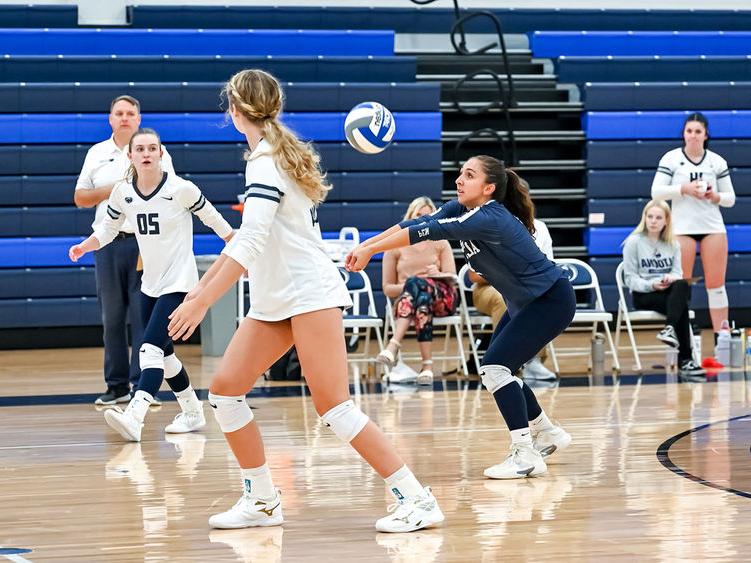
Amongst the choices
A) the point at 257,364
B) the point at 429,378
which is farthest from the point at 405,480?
the point at 429,378

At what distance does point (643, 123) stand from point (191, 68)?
14.8 feet

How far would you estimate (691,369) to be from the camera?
8.64 metres

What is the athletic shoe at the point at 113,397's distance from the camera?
7359 millimetres

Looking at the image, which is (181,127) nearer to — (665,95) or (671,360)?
(665,95)

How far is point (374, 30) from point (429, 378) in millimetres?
5330

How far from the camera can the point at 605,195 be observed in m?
12.1

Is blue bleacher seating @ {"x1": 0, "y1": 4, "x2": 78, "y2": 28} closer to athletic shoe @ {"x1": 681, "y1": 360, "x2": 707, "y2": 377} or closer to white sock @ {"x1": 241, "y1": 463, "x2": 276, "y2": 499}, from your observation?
athletic shoe @ {"x1": 681, "y1": 360, "x2": 707, "y2": 377}

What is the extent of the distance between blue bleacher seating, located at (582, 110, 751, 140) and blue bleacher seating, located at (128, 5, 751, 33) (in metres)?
1.44

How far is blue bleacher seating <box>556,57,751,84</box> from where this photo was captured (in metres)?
12.4

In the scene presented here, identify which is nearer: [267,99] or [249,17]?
[267,99]

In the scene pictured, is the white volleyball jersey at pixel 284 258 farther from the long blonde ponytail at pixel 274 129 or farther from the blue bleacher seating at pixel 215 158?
the blue bleacher seating at pixel 215 158

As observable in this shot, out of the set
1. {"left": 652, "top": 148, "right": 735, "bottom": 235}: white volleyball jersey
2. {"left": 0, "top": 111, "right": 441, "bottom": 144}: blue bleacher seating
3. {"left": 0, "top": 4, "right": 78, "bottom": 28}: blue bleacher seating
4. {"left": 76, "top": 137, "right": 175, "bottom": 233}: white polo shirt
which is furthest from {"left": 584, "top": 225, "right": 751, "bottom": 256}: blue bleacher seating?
{"left": 76, "top": 137, "right": 175, "bottom": 233}: white polo shirt

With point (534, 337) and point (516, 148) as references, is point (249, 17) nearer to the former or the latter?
point (516, 148)

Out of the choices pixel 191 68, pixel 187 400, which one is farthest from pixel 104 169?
pixel 191 68
